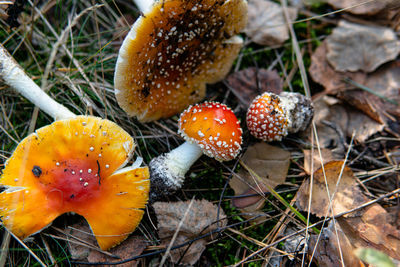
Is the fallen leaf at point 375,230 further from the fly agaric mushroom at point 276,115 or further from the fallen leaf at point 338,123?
the fly agaric mushroom at point 276,115

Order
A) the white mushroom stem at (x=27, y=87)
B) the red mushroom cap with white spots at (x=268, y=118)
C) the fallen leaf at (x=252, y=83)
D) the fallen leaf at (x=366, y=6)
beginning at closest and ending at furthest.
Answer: the white mushroom stem at (x=27, y=87) < the red mushroom cap with white spots at (x=268, y=118) < the fallen leaf at (x=252, y=83) < the fallen leaf at (x=366, y=6)

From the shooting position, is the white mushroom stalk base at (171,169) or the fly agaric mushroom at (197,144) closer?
the fly agaric mushroom at (197,144)

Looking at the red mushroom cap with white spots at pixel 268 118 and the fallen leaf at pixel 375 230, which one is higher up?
the red mushroom cap with white spots at pixel 268 118

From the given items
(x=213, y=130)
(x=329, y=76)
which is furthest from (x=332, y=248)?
(x=329, y=76)

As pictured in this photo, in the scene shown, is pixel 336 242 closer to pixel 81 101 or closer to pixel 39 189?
pixel 39 189

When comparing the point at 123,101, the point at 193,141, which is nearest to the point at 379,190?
the point at 193,141

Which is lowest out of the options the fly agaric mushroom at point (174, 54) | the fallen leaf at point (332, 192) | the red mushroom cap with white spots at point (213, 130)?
the fallen leaf at point (332, 192)

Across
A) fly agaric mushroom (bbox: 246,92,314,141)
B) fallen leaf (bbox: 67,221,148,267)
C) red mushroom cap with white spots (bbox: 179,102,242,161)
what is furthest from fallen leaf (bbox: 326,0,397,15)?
fallen leaf (bbox: 67,221,148,267)

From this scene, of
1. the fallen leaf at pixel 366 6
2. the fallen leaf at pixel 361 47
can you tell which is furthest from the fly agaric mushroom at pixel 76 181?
the fallen leaf at pixel 366 6
